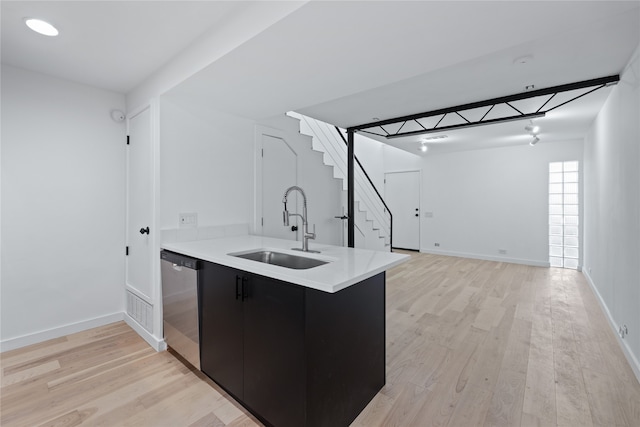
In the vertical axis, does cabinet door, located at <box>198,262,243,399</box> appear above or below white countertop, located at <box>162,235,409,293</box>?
below

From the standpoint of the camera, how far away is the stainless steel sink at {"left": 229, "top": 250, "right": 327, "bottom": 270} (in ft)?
6.61

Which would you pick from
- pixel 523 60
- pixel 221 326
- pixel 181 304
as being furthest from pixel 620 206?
pixel 181 304

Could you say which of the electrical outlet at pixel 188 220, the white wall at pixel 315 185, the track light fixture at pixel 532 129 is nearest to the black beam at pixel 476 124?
the track light fixture at pixel 532 129

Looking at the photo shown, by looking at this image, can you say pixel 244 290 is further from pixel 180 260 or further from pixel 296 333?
pixel 180 260

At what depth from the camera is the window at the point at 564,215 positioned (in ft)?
18.2

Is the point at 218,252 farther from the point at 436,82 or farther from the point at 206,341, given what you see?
the point at 436,82

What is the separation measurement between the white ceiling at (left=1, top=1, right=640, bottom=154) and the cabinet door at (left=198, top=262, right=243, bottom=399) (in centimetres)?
137

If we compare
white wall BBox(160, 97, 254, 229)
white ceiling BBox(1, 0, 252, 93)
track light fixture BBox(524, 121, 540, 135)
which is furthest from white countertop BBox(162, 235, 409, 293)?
track light fixture BBox(524, 121, 540, 135)

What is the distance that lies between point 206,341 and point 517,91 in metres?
3.76

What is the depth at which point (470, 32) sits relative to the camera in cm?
158

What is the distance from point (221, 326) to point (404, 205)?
6578mm

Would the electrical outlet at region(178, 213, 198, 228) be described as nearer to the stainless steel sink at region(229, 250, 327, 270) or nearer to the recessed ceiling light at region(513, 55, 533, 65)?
the stainless steel sink at region(229, 250, 327, 270)

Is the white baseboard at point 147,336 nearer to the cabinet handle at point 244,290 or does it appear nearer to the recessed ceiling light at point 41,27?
the cabinet handle at point 244,290

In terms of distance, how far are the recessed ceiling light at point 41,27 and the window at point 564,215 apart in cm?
724
